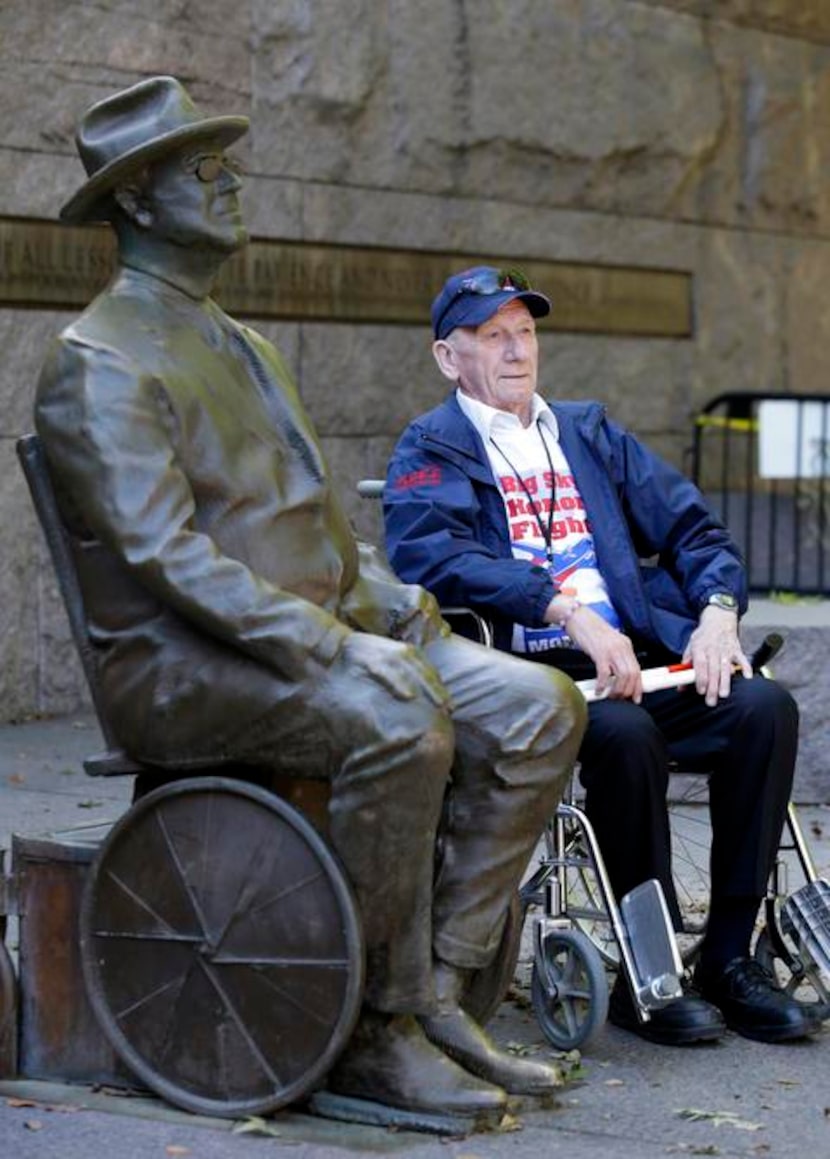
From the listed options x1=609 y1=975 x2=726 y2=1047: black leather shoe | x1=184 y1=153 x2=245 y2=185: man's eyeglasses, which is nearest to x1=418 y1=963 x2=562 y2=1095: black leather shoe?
x1=609 y1=975 x2=726 y2=1047: black leather shoe

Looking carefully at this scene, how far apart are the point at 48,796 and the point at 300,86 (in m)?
3.47

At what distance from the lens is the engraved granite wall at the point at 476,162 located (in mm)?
9609

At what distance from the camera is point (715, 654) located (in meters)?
5.86

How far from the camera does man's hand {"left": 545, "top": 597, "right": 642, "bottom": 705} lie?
573cm

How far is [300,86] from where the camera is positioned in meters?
10.5

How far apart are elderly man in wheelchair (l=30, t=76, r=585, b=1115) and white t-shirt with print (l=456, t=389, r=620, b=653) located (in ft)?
2.74

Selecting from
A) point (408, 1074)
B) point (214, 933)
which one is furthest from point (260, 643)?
point (408, 1074)

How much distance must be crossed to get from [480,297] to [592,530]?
61 cm

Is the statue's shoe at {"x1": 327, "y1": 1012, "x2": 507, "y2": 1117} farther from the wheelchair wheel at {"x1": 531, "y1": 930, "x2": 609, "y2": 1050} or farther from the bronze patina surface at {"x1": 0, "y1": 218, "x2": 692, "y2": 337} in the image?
the bronze patina surface at {"x1": 0, "y1": 218, "x2": 692, "y2": 337}

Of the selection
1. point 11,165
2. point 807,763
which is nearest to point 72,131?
point 11,165

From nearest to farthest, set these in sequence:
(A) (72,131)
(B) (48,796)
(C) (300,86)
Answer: (B) (48,796), (A) (72,131), (C) (300,86)

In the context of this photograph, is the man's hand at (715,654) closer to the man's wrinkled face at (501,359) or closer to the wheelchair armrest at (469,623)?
the wheelchair armrest at (469,623)

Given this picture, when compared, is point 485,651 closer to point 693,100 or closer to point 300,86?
point 300,86

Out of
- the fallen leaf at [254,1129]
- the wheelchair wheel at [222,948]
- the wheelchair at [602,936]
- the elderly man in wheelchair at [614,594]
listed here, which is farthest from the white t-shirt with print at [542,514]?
the fallen leaf at [254,1129]
